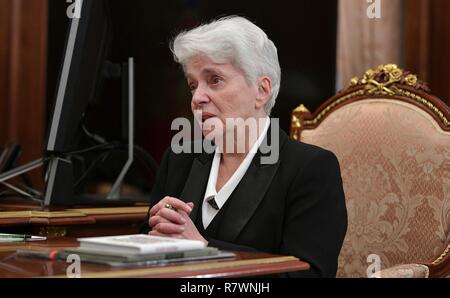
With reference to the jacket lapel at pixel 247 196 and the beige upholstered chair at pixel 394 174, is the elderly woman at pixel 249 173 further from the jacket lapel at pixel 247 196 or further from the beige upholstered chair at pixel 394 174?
the beige upholstered chair at pixel 394 174

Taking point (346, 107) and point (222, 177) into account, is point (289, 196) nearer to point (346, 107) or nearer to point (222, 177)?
point (222, 177)

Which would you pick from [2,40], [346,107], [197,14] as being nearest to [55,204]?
[346,107]

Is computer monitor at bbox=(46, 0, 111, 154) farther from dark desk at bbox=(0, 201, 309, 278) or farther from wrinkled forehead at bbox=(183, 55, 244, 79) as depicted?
wrinkled forehead at bbox=(183, 55, 244, 79)

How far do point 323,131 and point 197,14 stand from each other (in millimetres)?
1692

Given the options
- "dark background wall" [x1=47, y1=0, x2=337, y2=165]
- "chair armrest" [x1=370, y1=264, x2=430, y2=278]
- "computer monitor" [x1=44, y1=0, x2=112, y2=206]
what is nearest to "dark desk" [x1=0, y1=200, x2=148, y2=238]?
"computer monitor" [x1=44, y1=0, x2=112, y2=206]

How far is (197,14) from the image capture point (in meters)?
3.99

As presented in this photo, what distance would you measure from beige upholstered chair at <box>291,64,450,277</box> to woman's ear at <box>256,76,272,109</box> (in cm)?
45

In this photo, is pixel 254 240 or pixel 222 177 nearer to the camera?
pixel 254 240

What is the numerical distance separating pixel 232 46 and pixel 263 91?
184mm

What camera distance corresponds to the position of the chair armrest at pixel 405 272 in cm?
202

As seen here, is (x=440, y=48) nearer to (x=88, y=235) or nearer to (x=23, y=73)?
(x=88, y=235)

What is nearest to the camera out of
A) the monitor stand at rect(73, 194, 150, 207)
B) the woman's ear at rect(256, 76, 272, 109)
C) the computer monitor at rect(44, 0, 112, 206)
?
the woman's ear at rect(256, 76, 272, 109)

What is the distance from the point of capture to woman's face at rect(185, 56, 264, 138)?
2008 millimetres

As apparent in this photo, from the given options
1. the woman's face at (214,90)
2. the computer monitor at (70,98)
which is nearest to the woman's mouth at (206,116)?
the woman's face at (214,90)
